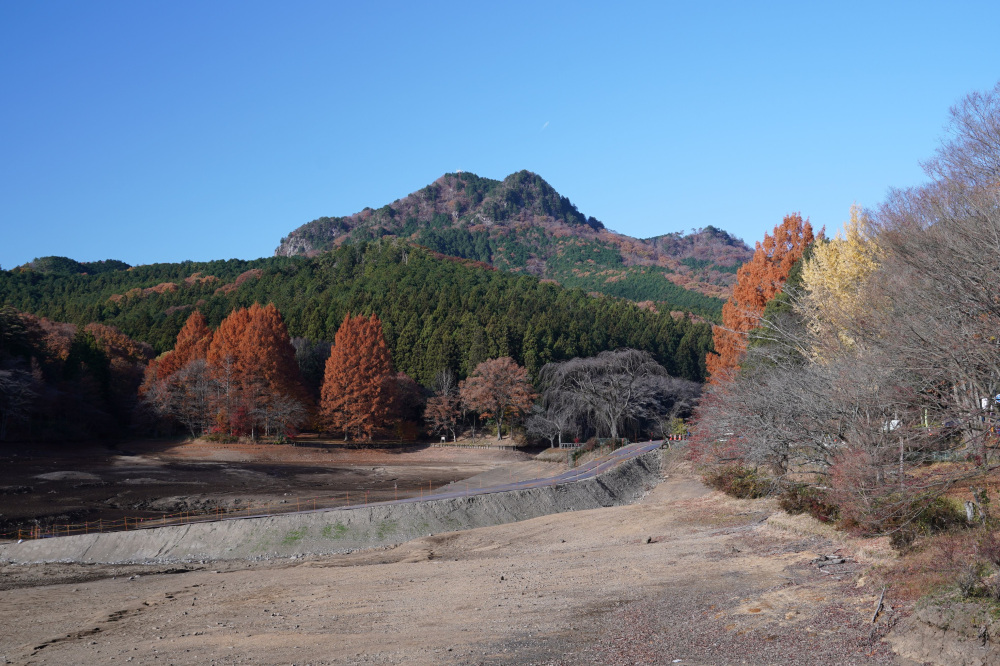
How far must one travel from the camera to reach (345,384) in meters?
68.9

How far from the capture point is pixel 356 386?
225 ft

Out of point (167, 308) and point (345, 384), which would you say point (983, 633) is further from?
point (167, 308)

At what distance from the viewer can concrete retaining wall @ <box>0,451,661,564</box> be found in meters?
27.7

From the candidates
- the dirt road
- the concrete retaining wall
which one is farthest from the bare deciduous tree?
the dirt road

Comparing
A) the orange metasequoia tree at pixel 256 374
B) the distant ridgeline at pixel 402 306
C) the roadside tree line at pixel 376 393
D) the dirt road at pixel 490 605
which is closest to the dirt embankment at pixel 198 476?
the orange metasequoia tree at pixel 256 374

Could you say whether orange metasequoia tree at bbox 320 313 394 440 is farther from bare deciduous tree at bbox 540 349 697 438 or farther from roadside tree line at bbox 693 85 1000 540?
roadside tree line at bbox 693 85 1000 540

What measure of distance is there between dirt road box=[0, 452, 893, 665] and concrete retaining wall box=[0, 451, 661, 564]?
1.79 m

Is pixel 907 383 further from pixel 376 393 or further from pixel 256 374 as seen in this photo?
pixel 256 374

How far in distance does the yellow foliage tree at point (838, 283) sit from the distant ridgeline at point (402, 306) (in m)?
42.2

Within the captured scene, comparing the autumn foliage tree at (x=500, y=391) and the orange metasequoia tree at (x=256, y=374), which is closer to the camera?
the orange metasequoia tree at (x=256, y=374)

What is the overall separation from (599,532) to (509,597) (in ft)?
32.1

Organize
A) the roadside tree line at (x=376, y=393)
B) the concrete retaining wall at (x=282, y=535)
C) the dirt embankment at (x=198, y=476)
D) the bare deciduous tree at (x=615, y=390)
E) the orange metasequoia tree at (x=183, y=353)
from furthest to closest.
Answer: the orange metasequoia tree at (x=183, y=353) → the roadside tree line at (x=376, y=393) → the bare deciduous tree at (x=615, y=390) → the dirt embankment at (x=198, y=476) → the concrete retaining wall at (x=282, y=535)

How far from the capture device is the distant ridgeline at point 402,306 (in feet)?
262

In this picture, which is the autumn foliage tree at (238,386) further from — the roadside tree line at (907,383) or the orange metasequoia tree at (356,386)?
the roadside tree line at (907,383)
